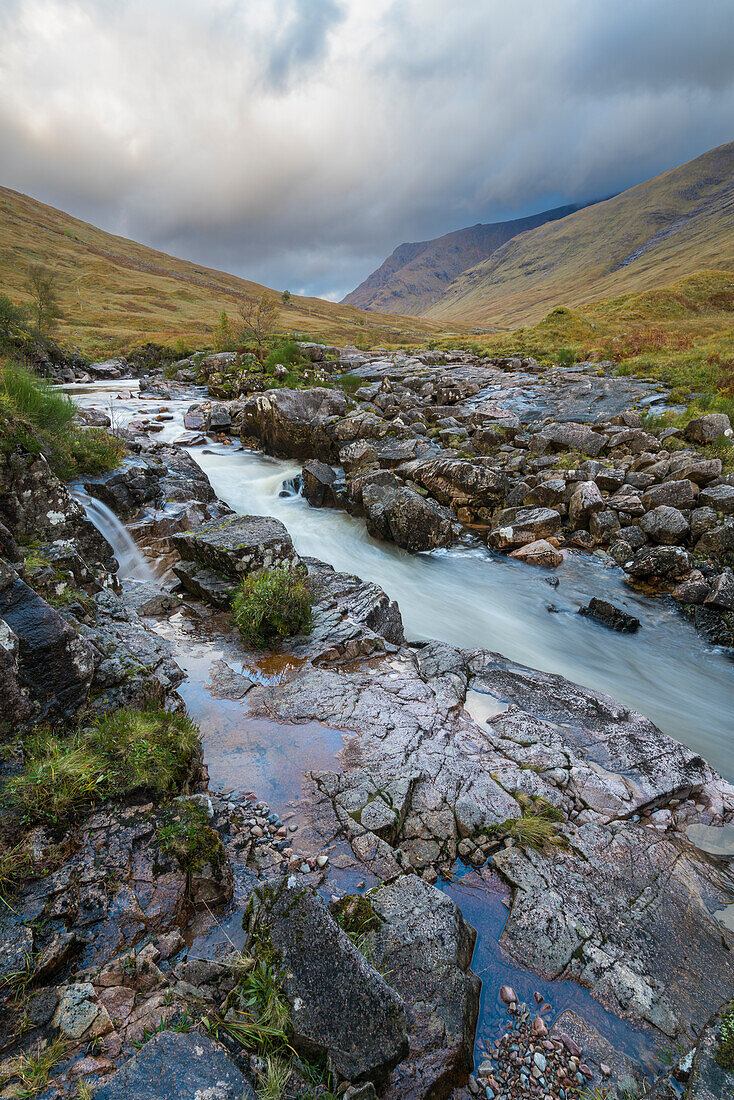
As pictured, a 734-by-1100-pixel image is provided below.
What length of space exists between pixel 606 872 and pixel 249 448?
70.8ft

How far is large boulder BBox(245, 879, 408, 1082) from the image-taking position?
110 inches

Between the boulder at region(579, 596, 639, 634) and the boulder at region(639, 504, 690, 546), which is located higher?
the boulder at region(639, 504, 690, 546)

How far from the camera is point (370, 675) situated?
25.6 feet

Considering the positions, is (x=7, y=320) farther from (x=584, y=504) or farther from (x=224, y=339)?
(x=584, y=504)

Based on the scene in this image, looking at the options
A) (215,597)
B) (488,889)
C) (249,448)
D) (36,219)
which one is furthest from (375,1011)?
(36,219)

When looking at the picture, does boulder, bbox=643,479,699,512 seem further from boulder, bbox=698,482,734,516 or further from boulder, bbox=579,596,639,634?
boulder, bbox=579,596,639,634

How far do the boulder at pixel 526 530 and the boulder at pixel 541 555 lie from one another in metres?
0.43

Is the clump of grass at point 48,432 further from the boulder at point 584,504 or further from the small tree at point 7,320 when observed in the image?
the small tree at point 7,320

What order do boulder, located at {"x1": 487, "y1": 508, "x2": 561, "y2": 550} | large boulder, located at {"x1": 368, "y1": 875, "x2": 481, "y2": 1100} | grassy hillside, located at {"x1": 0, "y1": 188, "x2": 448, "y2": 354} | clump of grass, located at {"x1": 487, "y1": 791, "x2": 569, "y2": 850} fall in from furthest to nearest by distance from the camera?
grassy hillside, located at {"x1": 0, "y1": 188, "x2": 448, "y2": 354} < boulder, located at {"x1": 487, "y1": 508, "x2": 561, "y2": 550} < clump of grass, located at {"x1": 487, "y1": 791, "x2": 569, "y2": 850} < large boulder, located at {"x1": 368, "y1": 875, "x2": 481, "y2": 1100}

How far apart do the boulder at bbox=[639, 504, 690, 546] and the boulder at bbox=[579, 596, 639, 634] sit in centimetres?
290

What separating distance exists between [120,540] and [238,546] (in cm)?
428

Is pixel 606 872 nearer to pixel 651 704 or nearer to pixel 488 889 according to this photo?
pixel 488 889

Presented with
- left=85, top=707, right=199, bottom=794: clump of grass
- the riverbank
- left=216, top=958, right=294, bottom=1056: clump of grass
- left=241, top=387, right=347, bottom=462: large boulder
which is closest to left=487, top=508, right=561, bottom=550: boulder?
the riverbank

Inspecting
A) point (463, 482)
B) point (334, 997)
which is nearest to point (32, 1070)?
point (334, 997)
